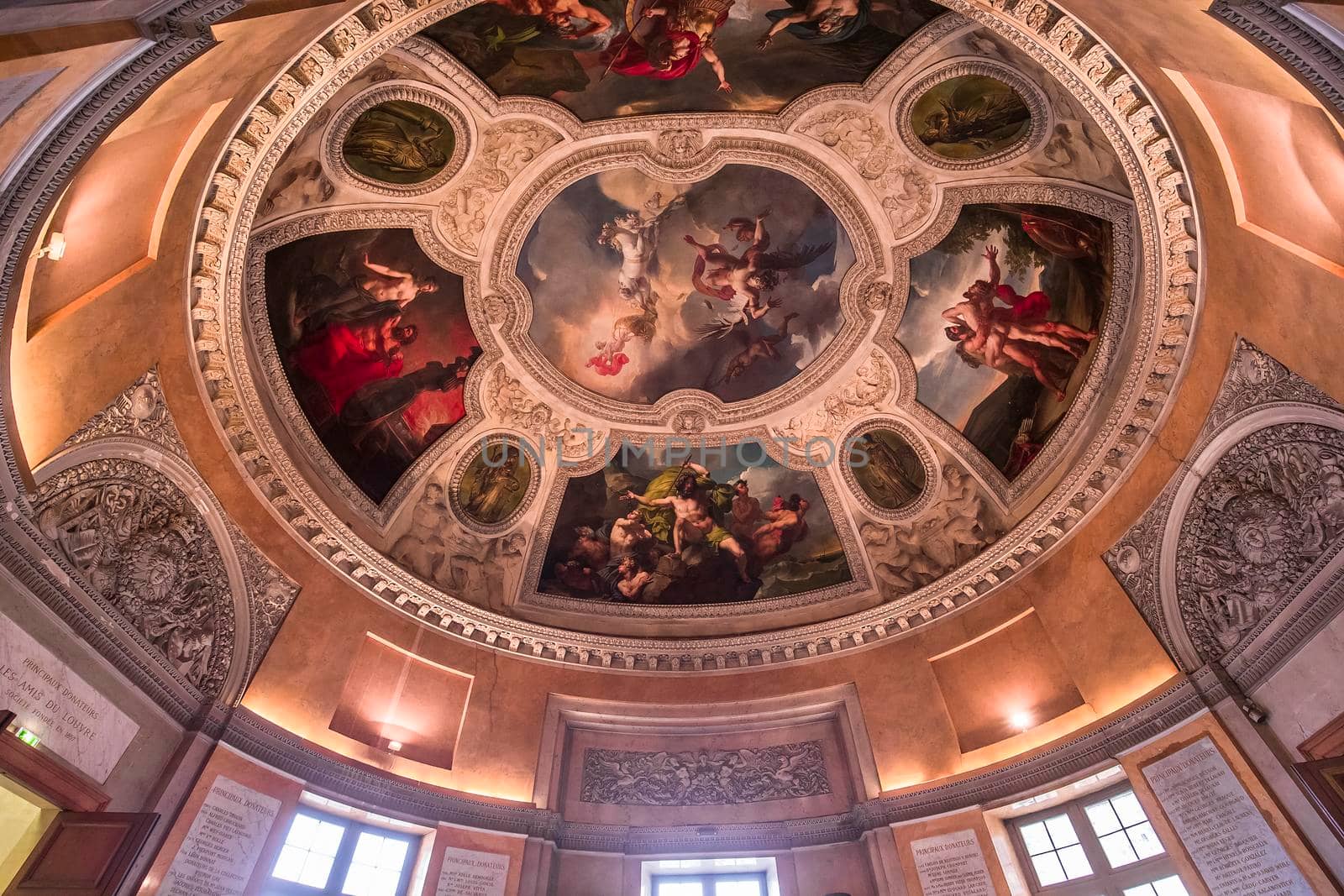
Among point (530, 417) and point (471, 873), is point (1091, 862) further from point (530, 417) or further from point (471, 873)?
point (530, 417)

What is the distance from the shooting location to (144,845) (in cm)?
925

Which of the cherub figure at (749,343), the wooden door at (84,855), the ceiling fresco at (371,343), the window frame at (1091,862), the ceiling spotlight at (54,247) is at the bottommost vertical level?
the wooden door at (84,855)

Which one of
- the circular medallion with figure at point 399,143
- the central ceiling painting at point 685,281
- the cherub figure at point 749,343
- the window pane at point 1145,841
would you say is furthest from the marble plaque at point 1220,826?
the circular medallion with figure at point 399,143

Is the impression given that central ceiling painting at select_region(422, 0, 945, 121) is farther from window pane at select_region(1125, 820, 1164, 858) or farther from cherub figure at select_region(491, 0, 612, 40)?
window pane at select_region(1125, 820, 1164, 858)

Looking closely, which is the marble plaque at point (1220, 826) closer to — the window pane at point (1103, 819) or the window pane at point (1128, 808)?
the window pane at point (1128, 808)

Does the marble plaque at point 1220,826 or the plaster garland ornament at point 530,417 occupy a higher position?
the plaster garland ornament at point 530,417

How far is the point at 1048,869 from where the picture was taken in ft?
38.8

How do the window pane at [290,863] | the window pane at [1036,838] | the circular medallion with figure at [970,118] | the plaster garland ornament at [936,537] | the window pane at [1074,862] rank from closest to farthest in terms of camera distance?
the window pane at [290,863] → the window pane at [1074,862] → the window pane at [1036,838] → the circular medallion with figure at [970,118] → the plaster garland ornament at [936,537]

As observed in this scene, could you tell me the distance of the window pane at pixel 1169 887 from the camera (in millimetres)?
10438

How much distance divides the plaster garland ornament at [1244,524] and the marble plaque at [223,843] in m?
13.3

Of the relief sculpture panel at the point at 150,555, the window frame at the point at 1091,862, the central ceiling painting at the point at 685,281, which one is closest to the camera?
the relief sculpture panel at the point at 150,555

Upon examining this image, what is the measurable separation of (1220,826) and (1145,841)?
134 centimetres

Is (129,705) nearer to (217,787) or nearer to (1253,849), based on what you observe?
(217,787)

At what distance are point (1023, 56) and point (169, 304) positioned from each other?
528 inches
